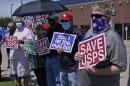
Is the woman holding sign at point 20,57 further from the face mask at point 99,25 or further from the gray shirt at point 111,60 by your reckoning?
the face mask at point 99,25

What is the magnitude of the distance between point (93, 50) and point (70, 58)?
2.54 metres

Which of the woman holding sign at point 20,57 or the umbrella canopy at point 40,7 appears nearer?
the woman holding sign at point 20,57

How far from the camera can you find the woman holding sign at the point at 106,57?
12.6ft

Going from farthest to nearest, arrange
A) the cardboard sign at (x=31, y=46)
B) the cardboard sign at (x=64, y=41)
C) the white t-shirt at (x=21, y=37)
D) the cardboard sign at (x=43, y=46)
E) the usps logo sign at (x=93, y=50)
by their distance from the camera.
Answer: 1. the white t-shirt at (x=21, y=37)
2. the cardboard sign at (x=31, y=46)
3. the cardboard sign at (x=43, y=46)
4. the cardboard sign at (x=64, y=41)
5. the usps logo sign at (x=93, y=50)

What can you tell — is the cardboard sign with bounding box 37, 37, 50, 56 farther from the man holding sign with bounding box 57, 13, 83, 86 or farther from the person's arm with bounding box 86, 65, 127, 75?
the person's arm with bounding box 86, 65, 127, 75

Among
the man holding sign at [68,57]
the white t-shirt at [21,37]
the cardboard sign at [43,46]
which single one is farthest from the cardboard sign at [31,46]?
the man holding sign at [68,57]

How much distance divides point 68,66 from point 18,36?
114 inches

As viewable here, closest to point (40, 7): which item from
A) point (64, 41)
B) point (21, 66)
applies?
point (21, 66)

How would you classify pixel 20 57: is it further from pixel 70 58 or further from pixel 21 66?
pixel 70 58

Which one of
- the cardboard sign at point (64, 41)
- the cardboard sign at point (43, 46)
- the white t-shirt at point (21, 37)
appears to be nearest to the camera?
the cardboard sign at point (64, 41)

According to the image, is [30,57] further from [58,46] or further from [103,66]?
[103,66]

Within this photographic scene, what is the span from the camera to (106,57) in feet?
12.8

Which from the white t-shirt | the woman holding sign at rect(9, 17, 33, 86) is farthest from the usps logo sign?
the woman holding sign at rect(9, 17, 33, 86)

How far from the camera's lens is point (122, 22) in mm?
61188
